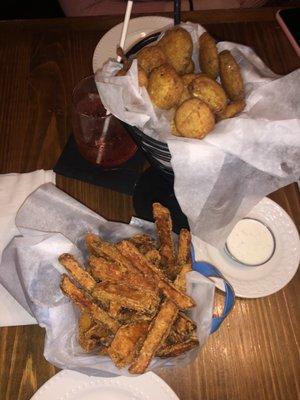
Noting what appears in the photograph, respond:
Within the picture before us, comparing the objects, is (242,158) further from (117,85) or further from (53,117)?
(53,117)

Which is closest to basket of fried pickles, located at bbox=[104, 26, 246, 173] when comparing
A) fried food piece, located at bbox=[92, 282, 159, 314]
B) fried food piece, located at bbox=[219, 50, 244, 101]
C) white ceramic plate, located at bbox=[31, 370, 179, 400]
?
fried food piece, located at bbox=[219, 50, 244, 101]

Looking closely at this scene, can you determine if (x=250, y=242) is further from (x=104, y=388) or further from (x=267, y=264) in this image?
(x=104, y=388)

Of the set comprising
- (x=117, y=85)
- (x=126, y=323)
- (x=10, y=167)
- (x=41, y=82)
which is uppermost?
(x=117, y=85)

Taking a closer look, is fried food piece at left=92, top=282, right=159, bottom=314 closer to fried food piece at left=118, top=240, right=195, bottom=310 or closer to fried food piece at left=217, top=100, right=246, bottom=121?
fried food piece at left=118, top=240, right=195, bottom=310

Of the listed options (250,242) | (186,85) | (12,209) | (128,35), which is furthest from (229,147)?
(128,35)

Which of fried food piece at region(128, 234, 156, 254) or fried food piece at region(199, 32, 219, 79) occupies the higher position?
fried food piece at region(199, 32, 219, 79)

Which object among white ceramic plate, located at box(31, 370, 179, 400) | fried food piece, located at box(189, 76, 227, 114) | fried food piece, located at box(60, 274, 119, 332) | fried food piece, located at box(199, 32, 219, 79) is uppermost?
fried food piece, located at box(199, 32, 219, 79)

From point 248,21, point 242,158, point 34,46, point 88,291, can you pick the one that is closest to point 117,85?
point 242,158
